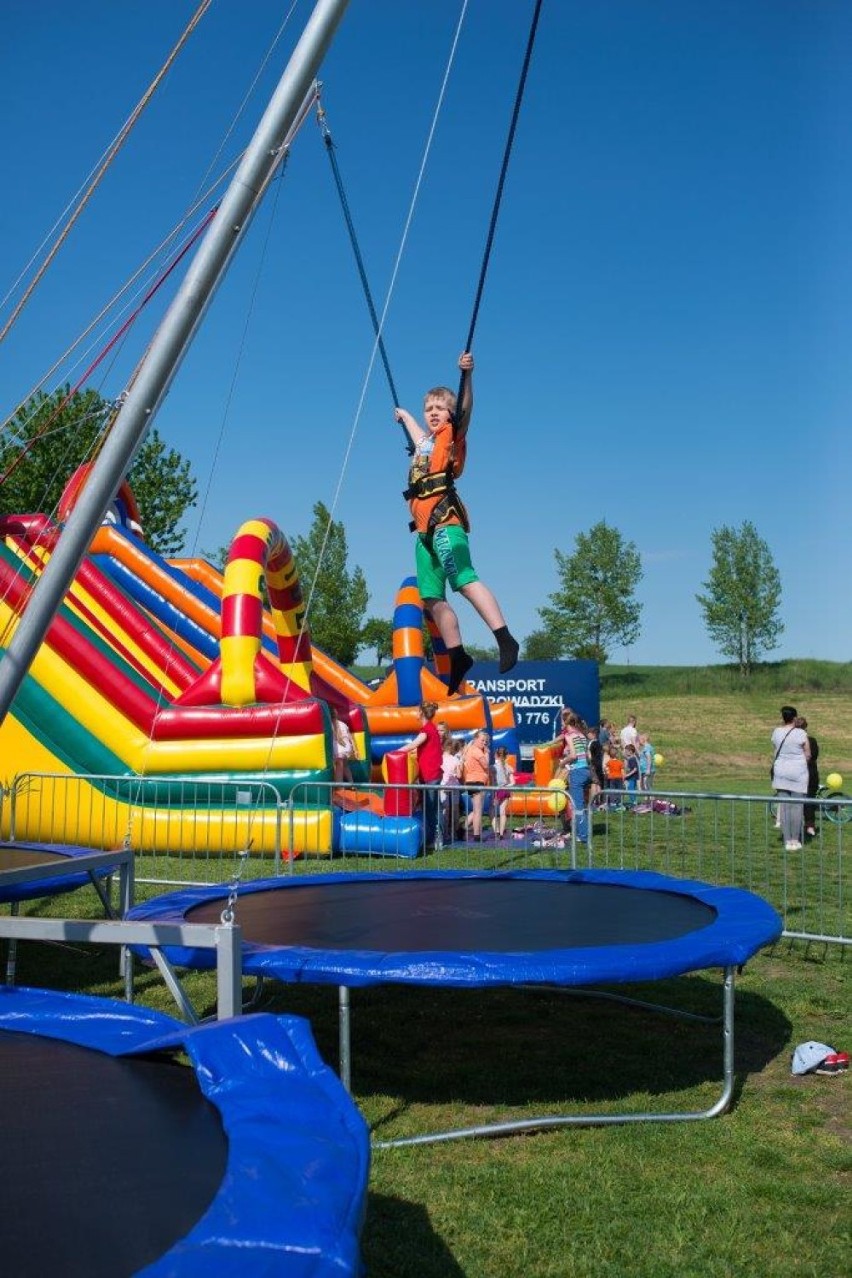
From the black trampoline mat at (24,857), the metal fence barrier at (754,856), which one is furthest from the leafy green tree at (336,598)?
the black trampoline mat at (24,857)

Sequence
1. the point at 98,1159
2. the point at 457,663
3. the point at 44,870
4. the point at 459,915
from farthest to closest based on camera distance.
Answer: the point at 457,663, the point at 459,915, the point at 44,870, the point at 98,1159

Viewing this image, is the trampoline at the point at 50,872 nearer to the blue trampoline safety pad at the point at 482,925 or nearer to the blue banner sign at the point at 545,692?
the blue trampoline safety pad at the point at 482,925

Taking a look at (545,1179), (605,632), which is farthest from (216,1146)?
(605,632)


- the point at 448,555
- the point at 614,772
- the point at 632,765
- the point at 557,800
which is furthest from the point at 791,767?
the point at 448,555

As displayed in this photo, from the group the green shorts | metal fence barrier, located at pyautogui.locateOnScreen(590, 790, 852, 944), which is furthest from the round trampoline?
metal fence barrier, located at pyautogui.locateOnScreen(590, 790, 852, 944)

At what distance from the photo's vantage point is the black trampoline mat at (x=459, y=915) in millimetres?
3658

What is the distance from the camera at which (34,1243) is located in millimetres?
1580

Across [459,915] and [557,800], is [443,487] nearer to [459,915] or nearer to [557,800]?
[459,915]

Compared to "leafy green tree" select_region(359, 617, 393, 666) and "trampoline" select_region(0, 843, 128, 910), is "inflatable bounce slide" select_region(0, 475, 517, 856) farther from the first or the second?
"leafy green tree" select_region(359, 617, 393, 666)

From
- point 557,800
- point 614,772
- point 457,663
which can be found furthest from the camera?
point 614,772

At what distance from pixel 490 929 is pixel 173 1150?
2.10m

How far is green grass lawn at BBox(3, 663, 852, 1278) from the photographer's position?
2.52 m

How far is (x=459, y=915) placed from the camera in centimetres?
425

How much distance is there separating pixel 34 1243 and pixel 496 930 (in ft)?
7.95
